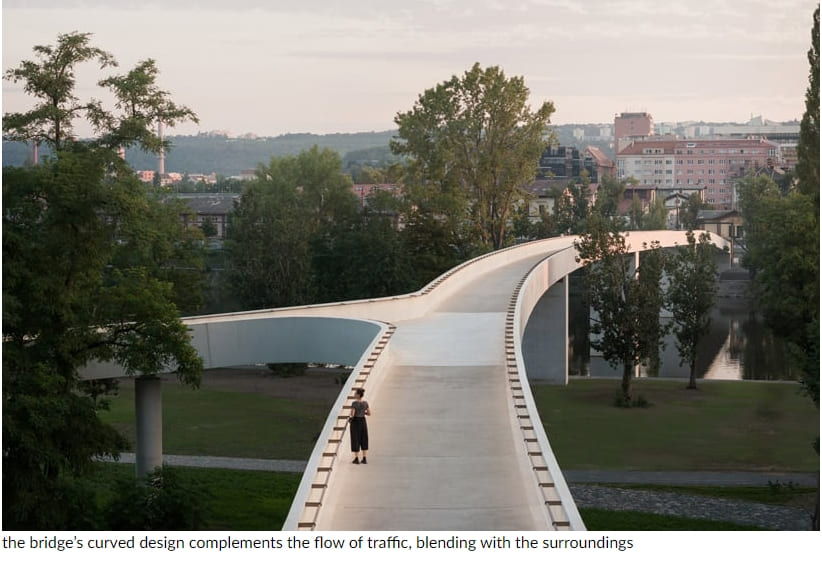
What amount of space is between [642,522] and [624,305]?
23113 mm

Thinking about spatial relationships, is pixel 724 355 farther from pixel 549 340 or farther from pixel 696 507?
pixel 696 507

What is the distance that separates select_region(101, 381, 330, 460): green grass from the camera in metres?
38.5

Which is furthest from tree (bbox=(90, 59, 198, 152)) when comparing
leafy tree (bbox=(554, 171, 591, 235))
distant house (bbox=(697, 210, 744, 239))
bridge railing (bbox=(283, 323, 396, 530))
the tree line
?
distant house (bbox=(697, 210, 744, 239))

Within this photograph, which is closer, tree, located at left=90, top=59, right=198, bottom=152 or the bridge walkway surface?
the bridge walkway surface

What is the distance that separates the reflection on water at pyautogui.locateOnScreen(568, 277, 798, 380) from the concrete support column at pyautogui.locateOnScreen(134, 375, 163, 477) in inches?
1287

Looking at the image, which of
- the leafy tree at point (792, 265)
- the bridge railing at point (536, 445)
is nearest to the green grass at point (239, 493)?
the bridge railing at point (536, 445)

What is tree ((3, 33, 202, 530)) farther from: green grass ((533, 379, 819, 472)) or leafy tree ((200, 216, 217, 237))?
leafy tree ((200, 216, 217, 237))

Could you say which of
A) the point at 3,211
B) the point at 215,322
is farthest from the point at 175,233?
the point at 3,211

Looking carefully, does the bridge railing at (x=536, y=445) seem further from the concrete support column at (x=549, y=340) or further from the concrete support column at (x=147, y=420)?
the concrete support column at (x=549, y=340)

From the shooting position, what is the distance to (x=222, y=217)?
119375 mm

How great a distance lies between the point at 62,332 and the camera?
73.3ft
